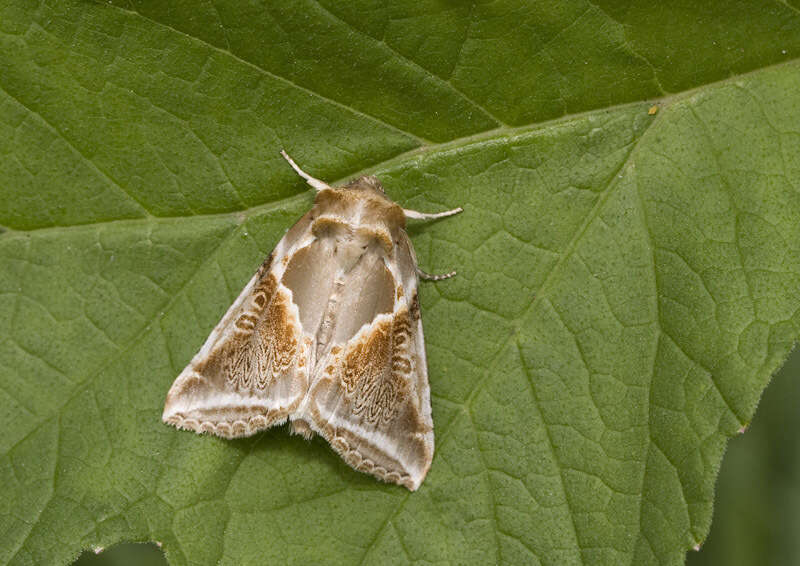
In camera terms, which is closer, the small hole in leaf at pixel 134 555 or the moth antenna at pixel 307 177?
the moth antenna at pixel 307 177

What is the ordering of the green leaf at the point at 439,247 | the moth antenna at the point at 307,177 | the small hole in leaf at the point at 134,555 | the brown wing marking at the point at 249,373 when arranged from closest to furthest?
the green leaf at the point at 439,247, the moth antenna at the point at 307,177, the brown wing marking at the point at 249,373, the small hole in leaf at the point at 134,555

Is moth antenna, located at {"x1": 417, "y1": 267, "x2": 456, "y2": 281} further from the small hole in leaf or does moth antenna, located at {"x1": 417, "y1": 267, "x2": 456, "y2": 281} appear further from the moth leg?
the small hole in leaf

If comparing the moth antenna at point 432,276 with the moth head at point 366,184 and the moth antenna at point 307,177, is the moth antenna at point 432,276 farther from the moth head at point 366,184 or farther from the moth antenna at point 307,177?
the moth antenna at point 307,177

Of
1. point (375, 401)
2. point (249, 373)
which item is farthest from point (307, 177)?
point (375, 401)

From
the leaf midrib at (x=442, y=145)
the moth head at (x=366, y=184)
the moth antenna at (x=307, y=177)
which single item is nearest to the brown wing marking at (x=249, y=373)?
the leaf midrib at (x=442, y=145)

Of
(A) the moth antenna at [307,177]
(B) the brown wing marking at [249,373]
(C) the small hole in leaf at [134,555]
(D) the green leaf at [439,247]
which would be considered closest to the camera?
(D) the green leaf at [439,247]

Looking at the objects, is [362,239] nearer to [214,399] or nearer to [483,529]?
[214,399]

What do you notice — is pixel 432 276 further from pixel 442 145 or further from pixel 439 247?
pixel 442 145

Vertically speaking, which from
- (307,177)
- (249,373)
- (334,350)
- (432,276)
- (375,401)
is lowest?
(249,373)
